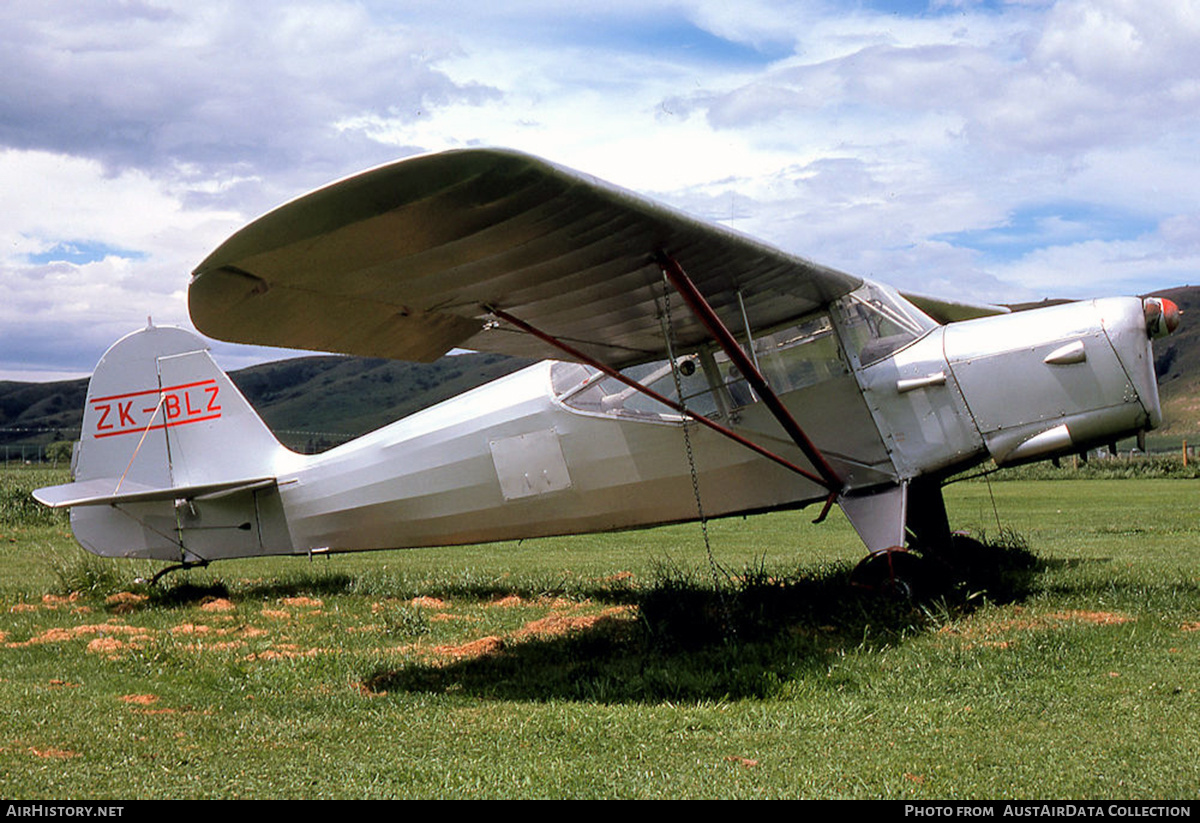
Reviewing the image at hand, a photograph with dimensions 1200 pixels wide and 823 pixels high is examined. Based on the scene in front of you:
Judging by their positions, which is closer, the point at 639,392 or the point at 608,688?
the point at 608,688

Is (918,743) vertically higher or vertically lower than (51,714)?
lower

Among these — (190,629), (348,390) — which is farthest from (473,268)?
(348,390)

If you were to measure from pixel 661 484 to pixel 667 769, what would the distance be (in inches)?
170

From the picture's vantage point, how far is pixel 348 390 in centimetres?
15312

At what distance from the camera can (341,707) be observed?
5719 mm

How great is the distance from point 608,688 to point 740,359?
238 centimetres

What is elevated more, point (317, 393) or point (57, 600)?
point (317, 393)

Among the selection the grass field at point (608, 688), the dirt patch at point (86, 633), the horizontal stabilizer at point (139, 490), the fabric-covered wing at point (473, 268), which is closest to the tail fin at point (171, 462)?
the horizontal stabilizer at point (139, 490)

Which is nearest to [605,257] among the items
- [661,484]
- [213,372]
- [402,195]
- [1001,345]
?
[402,195]

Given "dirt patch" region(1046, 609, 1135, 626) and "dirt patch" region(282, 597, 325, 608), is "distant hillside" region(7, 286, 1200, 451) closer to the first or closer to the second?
"dirt patch" region(282, 597, 325, 608)

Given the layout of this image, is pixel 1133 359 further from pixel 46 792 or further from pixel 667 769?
pixel 46 792

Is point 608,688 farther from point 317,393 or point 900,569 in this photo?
point 317,393

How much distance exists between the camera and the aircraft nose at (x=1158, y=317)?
742cm

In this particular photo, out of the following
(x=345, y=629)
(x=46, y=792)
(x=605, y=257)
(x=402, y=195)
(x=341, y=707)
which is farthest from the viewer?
(x=345, y=629)
